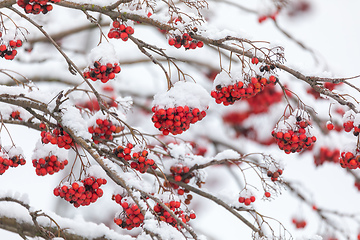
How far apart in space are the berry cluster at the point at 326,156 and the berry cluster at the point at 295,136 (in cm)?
255

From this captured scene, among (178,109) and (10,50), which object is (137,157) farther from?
(10,50)

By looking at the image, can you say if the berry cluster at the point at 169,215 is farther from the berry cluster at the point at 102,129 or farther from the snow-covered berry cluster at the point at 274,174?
the snow-covered berry cluster at the point at 274,174

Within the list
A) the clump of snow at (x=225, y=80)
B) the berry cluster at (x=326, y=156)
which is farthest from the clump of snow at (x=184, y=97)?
the berry cluster at (x=326, y=156)

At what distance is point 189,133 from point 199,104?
4239 mm

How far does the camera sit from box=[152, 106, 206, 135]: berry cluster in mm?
2213

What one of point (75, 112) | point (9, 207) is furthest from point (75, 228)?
point (75, 112)

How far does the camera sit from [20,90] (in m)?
2.68

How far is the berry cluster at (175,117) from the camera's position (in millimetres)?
2213

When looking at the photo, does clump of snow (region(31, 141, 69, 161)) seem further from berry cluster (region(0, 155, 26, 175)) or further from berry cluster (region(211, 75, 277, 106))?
berry cluster (region(211, 75, 277, 106))

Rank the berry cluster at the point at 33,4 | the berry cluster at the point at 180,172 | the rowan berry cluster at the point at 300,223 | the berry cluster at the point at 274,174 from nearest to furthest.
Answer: the berry cluster at the point at 33,4 → the berry cluster at the point at 274,174 → the berry cluster at the point at 180,172 → the rowan berry cluster at the point at 300,223

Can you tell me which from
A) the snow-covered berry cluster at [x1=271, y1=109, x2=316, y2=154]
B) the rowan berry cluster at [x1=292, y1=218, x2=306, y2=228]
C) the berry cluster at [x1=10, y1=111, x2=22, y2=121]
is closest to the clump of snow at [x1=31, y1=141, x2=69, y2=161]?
the berry cluster at [x1=10, y1=111, x2=22, y2=121]

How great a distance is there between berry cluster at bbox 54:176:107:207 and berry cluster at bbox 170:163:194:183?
71 cm

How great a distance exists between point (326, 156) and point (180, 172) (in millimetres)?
2436

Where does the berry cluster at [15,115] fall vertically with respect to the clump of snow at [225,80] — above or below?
below
